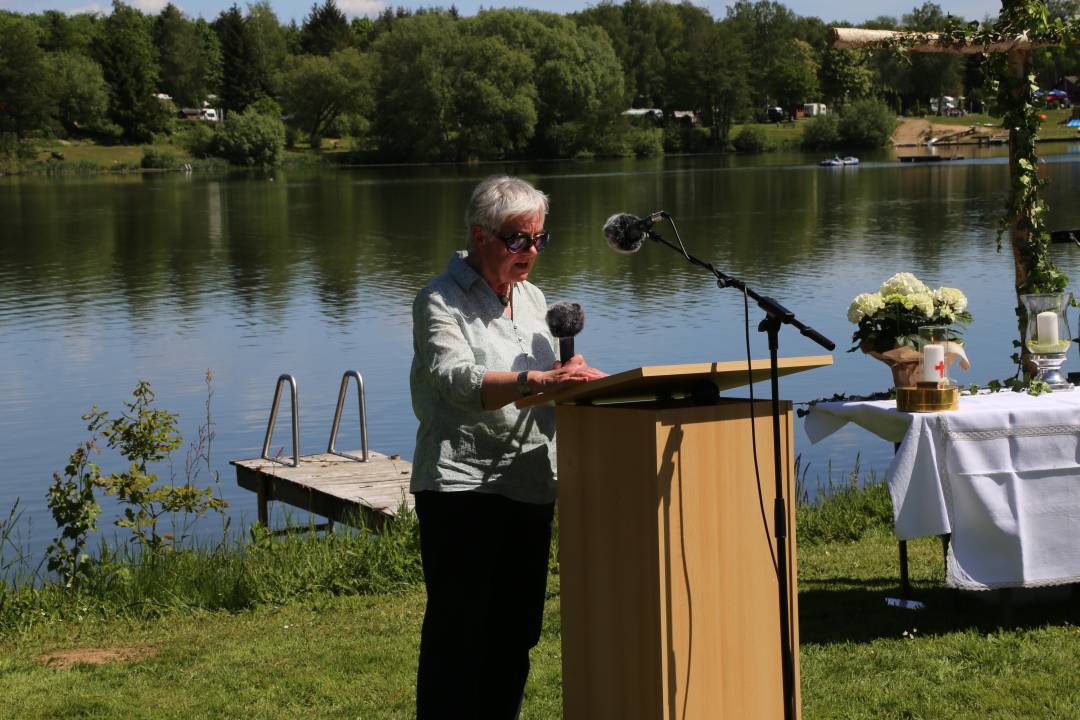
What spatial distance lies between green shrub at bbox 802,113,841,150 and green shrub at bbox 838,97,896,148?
2.21 ft

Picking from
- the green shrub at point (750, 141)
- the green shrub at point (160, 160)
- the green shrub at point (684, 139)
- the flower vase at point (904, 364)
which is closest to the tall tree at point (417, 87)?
the green shrub at point (160, 160)

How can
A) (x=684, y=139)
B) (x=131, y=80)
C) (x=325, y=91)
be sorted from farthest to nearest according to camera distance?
(x=684, y=139) → (x=131, y=80) → (x=325, y=91)

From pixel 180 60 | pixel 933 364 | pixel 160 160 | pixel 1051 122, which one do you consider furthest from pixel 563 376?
pixel 180 60

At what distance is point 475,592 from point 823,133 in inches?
4516

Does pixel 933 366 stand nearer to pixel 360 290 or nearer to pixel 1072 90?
pixel 360 290

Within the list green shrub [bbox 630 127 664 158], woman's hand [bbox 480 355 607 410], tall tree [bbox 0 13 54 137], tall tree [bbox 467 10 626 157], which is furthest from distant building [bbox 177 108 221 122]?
woman's hand [bbox 480 355 607 410]

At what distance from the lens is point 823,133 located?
115250 mm

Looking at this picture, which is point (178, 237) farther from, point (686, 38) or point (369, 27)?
point (369, 27)

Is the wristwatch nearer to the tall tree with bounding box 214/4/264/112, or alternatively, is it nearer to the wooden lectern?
the wooden lectern

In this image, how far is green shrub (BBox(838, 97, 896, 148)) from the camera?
11525 centimetres

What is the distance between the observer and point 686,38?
159875 mm

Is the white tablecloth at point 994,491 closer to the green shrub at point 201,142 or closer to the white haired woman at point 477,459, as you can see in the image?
the white haired woman at point 477,459

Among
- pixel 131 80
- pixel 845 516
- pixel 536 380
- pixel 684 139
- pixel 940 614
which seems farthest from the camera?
pixel 684 139

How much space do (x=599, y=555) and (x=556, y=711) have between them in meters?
1.63
